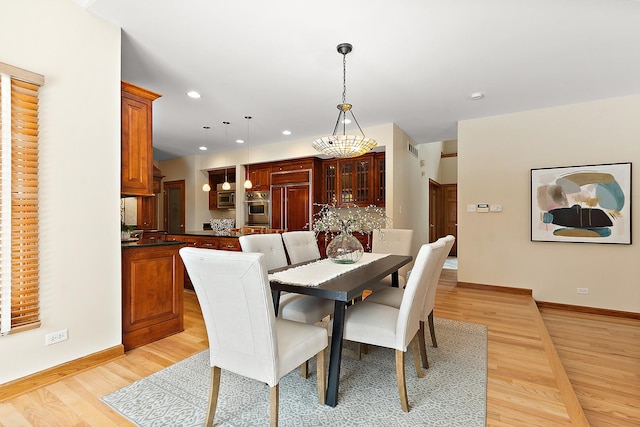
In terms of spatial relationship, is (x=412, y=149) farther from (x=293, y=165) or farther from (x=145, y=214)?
(x=145, y=214)

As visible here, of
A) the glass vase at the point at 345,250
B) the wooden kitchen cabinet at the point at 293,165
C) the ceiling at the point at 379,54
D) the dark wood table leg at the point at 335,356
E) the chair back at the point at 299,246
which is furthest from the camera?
the wooden kitchen cabinet at the point at 293,165

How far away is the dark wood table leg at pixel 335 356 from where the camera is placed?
1.80m

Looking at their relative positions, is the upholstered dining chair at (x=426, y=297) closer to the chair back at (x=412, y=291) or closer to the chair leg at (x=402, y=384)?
the chair back at (x=412, y=291)

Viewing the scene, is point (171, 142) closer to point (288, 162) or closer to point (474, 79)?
point (288, 162)

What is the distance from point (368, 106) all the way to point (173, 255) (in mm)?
2991

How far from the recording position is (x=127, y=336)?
99.7 inches

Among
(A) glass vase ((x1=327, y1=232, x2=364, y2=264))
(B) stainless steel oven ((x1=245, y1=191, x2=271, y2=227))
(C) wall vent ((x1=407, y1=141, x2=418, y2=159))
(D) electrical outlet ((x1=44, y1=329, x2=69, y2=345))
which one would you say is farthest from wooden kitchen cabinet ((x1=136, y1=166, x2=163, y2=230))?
(A) glass vase ((x1=327, y1=232, x2=364, y2=264))

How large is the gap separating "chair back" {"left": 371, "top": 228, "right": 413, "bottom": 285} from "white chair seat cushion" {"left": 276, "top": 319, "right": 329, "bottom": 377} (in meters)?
1.85

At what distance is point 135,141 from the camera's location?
2.69 metres

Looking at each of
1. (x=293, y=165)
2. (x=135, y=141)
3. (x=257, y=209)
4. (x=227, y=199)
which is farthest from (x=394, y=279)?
(x=227, y=199)

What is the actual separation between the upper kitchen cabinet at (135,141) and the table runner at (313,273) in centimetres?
155

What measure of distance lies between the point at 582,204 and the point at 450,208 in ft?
15.9

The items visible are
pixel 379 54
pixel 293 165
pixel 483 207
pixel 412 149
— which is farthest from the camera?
pixel 293 165

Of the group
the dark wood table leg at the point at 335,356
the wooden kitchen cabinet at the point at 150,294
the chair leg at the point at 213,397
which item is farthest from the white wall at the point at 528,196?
the chair leg at the point at 213,397
